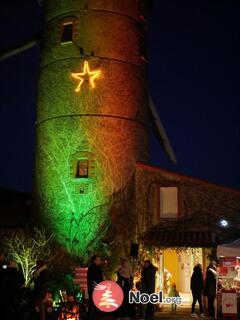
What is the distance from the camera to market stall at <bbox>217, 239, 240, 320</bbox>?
49.8 ft

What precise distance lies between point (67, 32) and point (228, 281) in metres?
12.7

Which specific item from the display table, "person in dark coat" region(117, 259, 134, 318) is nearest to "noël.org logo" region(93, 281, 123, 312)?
"person in dark coat" region(117, 259, 134, 318)

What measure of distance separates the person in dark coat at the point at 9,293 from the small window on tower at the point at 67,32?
14750 millimetres

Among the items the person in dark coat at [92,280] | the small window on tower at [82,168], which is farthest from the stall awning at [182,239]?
the person in dark coat at [92,280]

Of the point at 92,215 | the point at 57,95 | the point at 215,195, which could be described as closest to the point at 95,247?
the point at 92,215

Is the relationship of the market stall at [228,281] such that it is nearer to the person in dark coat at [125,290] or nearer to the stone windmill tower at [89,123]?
the person in dark coat at [125,290]

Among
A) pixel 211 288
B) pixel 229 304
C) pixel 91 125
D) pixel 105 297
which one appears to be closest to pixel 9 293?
pixel 105 297

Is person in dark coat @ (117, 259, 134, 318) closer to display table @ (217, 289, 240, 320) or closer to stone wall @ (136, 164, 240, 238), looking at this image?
display table @ (217, 289, 240, 320)

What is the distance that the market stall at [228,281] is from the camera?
49.8 feet

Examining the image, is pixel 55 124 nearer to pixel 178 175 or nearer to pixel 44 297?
pixel 178 175

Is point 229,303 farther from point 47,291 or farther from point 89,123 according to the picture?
point 89,123

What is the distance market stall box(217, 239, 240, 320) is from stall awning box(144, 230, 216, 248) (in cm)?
230

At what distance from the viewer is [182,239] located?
19.9 meters

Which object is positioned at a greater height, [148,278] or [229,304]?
[148,278]
